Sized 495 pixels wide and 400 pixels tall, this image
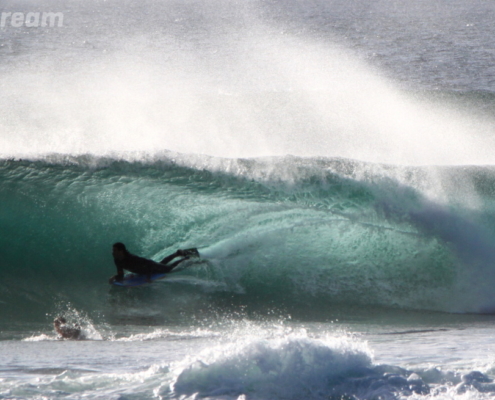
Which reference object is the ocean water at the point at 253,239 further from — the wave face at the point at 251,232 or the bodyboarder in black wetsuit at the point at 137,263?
the bodyboarder in black wetsuit at the point at 137,263

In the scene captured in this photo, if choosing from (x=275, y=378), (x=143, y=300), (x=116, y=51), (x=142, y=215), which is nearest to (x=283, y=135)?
(x=142, y=215)

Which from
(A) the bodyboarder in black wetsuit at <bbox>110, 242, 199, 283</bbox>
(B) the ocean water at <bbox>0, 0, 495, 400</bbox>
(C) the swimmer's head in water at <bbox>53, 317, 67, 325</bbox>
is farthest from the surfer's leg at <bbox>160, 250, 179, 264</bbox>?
(C) the swimmer's head in water at <bbox>53, 317, 67, 325</bbox>

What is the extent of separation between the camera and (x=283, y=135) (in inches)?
680

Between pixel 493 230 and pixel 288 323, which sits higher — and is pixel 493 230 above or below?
above

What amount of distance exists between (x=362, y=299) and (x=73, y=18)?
34.0 metres

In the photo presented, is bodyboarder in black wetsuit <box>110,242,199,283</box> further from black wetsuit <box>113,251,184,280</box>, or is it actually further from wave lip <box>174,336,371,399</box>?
wave lip <box>174,336,371,399</box>

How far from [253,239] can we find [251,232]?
0.46 ft

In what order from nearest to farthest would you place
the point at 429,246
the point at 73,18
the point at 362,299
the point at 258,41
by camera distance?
the point at 362,299 < the point at 429,246 < the point at 258,41 < the point at 73,18

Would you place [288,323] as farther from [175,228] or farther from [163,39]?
[163,39]

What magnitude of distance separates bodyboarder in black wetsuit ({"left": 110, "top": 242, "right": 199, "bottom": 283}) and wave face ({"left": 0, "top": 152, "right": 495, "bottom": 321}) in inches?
9.6

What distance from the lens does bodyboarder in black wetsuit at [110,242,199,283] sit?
7707 mm

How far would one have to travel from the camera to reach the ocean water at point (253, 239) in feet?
15.3

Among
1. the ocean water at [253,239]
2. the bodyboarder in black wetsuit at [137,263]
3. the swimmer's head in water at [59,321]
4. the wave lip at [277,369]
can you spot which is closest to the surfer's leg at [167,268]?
the bodyboarder in black wetsuit at [137,263]

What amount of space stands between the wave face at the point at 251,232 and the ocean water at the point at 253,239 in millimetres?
26
